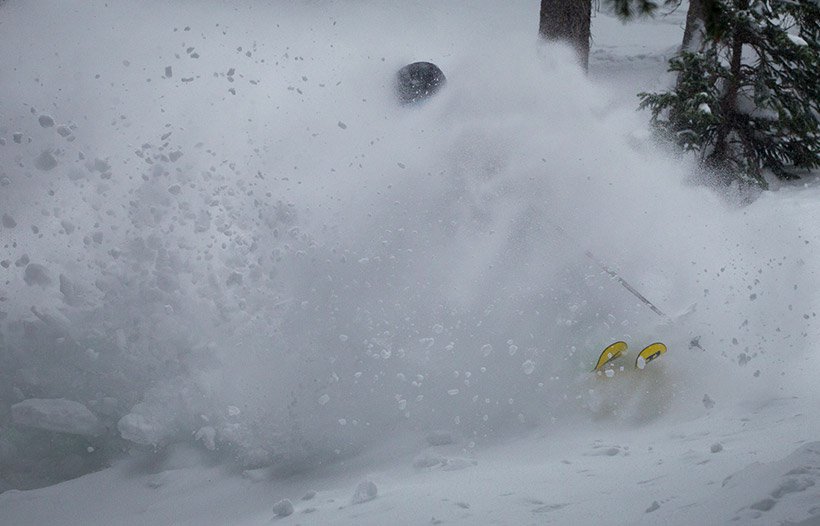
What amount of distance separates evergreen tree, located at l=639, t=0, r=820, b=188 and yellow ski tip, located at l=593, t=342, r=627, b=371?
3.85m

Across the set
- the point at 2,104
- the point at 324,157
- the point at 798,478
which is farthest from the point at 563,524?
the point at 2,104

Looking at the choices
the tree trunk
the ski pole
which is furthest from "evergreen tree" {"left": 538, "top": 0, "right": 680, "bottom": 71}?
the tree trunk

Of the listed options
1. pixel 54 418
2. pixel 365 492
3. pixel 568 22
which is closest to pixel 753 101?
pixel 568 22

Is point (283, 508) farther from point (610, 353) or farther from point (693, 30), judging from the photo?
point (693, 30)

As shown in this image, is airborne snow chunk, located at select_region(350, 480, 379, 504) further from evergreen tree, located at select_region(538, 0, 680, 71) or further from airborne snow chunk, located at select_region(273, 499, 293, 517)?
evergreen tree, located at select_region(538, 0, 680, 71)

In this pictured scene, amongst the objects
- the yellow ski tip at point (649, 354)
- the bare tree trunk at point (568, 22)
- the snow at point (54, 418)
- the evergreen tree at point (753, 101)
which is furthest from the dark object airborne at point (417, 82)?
the snow at point (54, 418)

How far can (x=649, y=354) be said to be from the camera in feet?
14.3

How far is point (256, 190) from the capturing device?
17.1 feet

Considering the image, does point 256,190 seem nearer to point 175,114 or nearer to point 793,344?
point 175,114

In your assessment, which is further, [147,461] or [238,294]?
[238,294]

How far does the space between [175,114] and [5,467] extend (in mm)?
2472

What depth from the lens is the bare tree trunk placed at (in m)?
6.91

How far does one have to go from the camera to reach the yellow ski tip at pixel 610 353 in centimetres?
441

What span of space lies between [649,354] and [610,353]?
0.21 m
